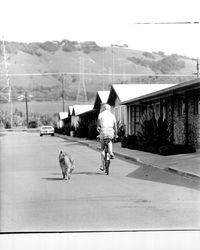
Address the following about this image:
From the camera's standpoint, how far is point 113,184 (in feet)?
36.1

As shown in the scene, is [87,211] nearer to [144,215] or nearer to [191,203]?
[144,215]

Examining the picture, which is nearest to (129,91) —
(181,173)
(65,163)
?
(181,173)

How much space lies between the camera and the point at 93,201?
341 inches

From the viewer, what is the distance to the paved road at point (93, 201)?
6691 millimetres

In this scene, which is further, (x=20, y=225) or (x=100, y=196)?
(x=100, y=196)

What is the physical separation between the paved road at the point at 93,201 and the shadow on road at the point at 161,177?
2cm

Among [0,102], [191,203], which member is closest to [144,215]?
[191,203]

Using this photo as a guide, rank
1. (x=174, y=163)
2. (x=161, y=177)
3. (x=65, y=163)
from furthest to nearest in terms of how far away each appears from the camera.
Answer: (x=174, y=163)
(x=161, y=177)
(x=65, y=163)

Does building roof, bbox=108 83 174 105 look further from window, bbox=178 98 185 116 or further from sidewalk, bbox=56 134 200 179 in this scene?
sidewalk, bbox=56 134 200 179

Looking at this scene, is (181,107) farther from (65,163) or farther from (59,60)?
(59,60)

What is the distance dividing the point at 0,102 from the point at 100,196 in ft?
8.95

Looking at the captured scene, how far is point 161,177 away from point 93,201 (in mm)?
3757

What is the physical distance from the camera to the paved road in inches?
263

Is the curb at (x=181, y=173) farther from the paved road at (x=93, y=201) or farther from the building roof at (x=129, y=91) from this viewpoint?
the building roof at (x=129, y=91)
